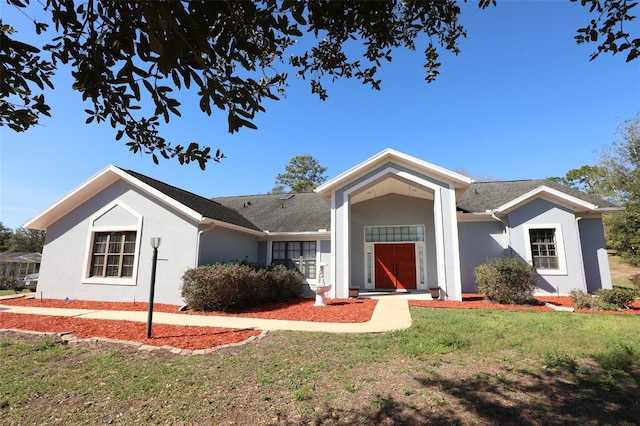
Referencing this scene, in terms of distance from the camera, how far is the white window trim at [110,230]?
12.6 m

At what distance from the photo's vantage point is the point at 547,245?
529 inches

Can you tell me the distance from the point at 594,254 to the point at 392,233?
8545 mm

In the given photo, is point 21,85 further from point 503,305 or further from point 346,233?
point 503,305

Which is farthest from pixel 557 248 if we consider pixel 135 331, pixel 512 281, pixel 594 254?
pixel 135 331

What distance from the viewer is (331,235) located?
13.6m

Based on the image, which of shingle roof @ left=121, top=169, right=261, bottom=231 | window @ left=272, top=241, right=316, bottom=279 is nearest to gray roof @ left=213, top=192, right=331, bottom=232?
window @ left=272, top=241, right=316, bottom=279

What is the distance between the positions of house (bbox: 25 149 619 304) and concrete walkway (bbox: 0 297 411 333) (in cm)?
209

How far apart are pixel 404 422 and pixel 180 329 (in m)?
6.42

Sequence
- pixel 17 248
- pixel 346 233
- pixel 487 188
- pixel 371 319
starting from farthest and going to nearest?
pixel 17 248
pixel 487 188
pixel 346 233
pixel 371 319

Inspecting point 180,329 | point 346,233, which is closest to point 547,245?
point 346,233

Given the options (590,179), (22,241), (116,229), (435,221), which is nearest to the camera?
(435,221)

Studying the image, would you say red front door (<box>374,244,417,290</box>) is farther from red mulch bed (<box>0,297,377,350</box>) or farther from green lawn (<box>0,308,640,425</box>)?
green lawn (<box>0,308,640,425</box>)

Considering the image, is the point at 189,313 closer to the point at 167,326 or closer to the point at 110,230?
the point at 167,326

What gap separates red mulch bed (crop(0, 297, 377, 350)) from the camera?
7.07 metres
